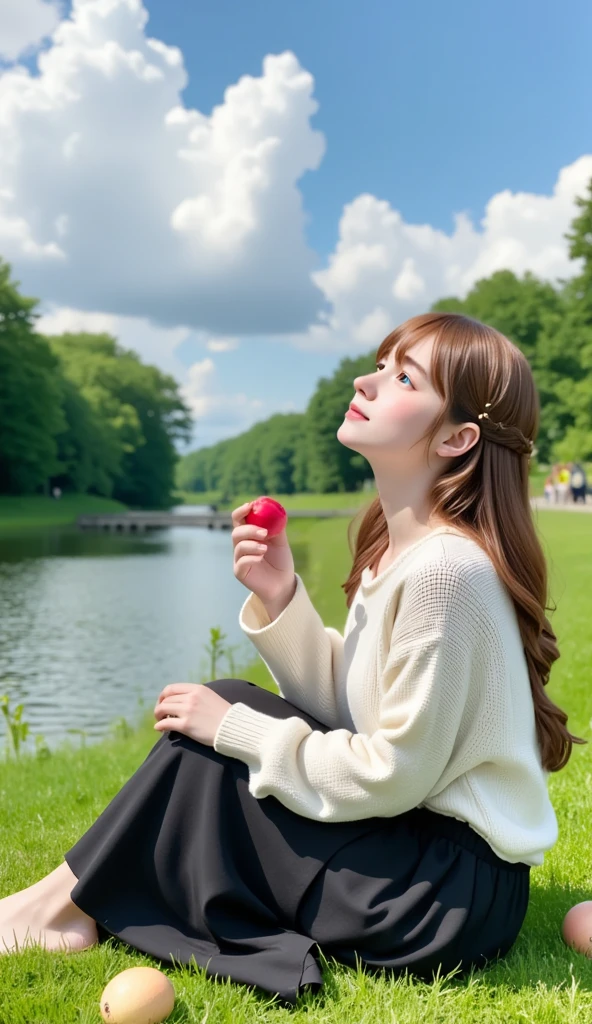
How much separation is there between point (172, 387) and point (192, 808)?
268 feet

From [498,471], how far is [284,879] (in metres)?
1.20

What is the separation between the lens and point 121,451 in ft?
217

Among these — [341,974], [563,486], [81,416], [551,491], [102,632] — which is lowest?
[102,632]

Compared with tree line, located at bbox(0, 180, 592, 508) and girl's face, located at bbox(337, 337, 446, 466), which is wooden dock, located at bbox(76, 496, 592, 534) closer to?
tree line, located at bbox(0, 180, 592, 508)

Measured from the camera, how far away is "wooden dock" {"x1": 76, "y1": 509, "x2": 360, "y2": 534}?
5434cm

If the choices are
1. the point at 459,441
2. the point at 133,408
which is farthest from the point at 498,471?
the point at 133,408

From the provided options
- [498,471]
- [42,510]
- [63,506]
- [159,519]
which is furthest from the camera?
[159,519]

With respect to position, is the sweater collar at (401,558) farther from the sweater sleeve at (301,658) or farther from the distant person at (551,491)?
the distant person at (551,491)

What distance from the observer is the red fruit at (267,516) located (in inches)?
119

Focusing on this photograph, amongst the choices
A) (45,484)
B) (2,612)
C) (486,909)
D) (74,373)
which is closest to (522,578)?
(486,909)

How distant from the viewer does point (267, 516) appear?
119 inches

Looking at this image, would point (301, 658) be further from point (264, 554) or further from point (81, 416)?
point (81, 416)

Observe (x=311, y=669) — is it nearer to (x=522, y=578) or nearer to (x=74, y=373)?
(x=522, y=578)

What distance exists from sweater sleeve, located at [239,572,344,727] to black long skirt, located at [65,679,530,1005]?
48 cm
